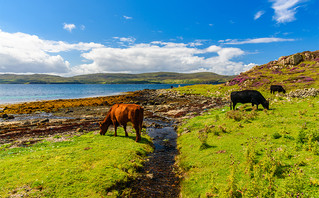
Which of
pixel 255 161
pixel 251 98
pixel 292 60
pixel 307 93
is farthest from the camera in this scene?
pixel 292 60

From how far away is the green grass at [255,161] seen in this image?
7031 mm

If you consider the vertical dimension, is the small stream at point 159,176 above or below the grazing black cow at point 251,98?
below

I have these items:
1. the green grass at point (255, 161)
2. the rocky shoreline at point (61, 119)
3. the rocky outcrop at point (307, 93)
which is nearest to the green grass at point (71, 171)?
the green grass at point (255, 161)

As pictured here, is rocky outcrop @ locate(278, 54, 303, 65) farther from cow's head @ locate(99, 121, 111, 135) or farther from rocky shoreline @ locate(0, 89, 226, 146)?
cow's head @ locate(99, 121, 111, 135)

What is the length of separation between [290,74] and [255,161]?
61846 mm

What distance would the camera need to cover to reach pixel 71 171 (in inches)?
418

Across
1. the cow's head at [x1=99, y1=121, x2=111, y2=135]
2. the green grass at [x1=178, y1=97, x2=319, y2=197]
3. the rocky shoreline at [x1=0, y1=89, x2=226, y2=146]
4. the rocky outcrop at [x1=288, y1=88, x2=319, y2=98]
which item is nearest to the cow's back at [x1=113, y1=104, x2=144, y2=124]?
the cow's head at [x1=99, y1=121, x2=111, y2=135]

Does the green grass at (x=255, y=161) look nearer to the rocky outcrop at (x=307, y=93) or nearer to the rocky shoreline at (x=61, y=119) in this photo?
the rocky shoreline at (x=61, y=119)

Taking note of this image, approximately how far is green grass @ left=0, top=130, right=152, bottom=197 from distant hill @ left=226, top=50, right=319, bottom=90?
49.3 metres

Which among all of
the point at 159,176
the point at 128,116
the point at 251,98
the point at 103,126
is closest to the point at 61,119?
the point at 103,126

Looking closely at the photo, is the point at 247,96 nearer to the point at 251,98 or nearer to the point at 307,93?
the point at 251,98

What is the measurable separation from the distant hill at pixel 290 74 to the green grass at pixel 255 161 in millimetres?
35858

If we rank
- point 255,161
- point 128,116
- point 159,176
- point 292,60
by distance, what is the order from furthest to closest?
point 292,60, point 128,116, point 159,176, point 255,161

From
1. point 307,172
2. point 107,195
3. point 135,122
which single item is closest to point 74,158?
point 107,195
